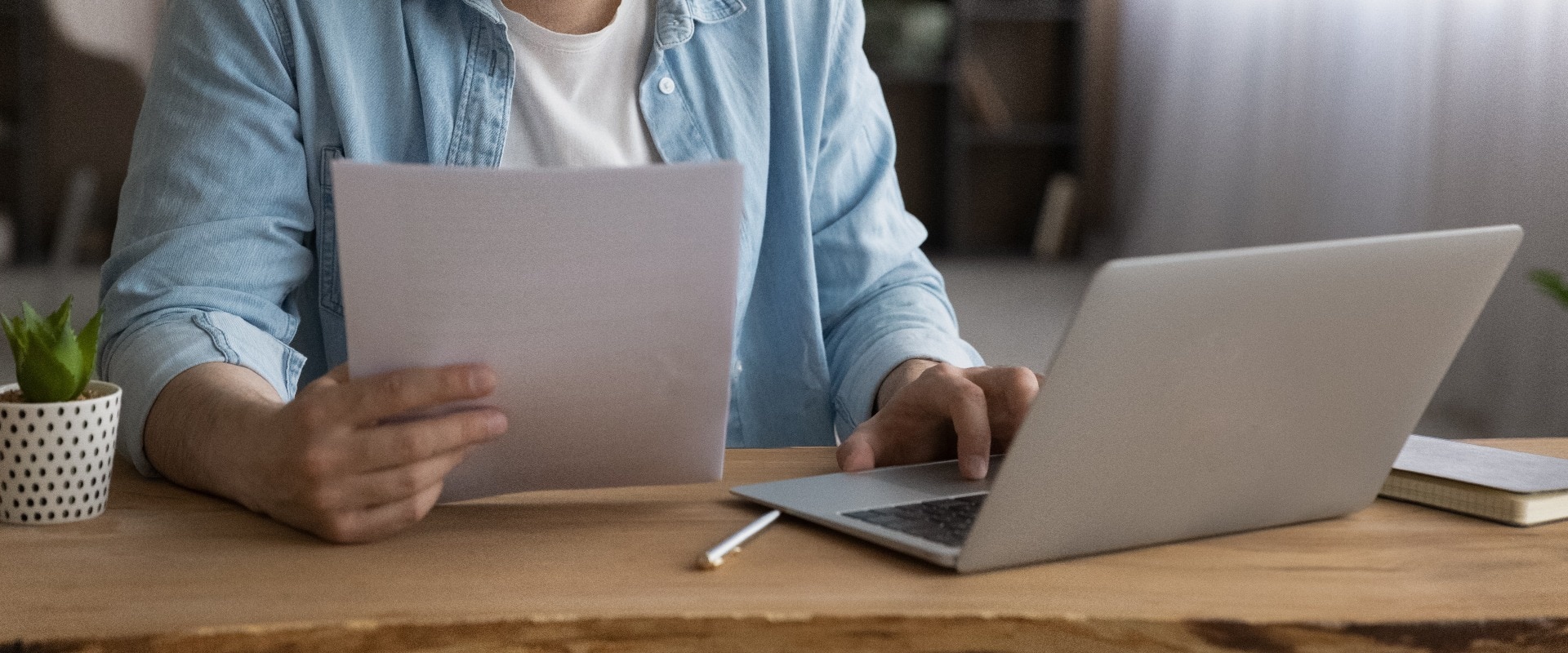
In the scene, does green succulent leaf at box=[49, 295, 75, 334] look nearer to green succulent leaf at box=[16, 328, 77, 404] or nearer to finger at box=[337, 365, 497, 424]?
green succulent leaf at box=[16, 328, 77, 404]

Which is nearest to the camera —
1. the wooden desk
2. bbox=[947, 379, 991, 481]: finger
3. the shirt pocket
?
the wooden desk

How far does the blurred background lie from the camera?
9.10 ft

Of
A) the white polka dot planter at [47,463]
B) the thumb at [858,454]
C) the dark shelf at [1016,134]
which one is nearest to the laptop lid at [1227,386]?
the thumb at [858,454]

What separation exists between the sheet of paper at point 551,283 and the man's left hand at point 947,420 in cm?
18

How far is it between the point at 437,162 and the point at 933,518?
1.86 ft

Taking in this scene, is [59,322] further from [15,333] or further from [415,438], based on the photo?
[415,438]

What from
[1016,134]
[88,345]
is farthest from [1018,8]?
[88,345]

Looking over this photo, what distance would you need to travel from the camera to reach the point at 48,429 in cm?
77

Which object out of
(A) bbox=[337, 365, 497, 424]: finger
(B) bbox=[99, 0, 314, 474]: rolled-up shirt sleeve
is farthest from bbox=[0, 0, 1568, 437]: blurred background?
(A) bbox=[337, 365, 497, 424]: finger

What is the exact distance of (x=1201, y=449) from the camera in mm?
681

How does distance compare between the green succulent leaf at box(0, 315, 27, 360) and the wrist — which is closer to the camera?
the green succulent leaf at box(0, 315, 27, 360)

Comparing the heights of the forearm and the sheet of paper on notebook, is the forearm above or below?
above

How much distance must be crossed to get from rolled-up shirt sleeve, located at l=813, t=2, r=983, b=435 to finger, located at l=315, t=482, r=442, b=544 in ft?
1.75

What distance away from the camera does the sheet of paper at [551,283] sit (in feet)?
2.15
